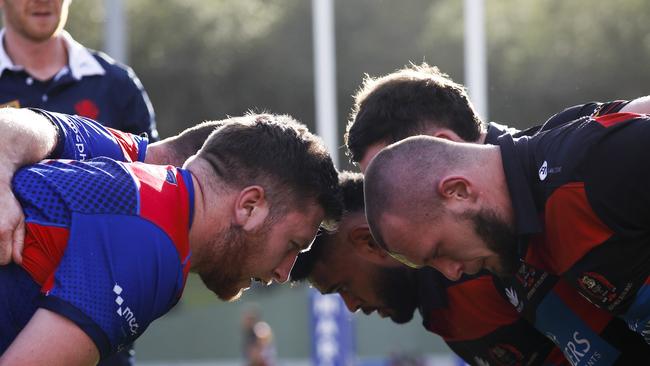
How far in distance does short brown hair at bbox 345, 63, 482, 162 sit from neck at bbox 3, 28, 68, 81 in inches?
60.2

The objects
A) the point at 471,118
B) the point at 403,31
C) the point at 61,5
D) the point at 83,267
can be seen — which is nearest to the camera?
the point at 83,267

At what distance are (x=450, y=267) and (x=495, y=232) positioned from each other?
0.68ft

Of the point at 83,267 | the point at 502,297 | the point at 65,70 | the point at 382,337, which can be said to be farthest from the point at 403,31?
the point at 83,267

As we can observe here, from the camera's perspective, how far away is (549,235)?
3168 mm

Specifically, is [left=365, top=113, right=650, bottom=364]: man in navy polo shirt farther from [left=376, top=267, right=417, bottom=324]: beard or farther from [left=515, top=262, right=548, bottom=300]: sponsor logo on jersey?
[left=376, top=267, right=417, bottom=324]: beard

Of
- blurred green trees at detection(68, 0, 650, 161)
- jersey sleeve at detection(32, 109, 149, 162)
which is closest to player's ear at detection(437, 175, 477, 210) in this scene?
jersey sleeve at detection(32, 109, 149, 162)

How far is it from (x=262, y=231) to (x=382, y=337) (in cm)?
1271

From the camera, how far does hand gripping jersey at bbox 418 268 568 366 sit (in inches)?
148

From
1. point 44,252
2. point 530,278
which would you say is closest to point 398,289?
point 530,278

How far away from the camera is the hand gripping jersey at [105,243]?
280 centimetres

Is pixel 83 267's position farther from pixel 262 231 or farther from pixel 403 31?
pixel 403 31

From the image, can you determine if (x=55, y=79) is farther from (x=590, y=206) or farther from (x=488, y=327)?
(x=590, y=206)

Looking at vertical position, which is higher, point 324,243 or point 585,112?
point 585,112

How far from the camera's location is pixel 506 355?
387 cm
